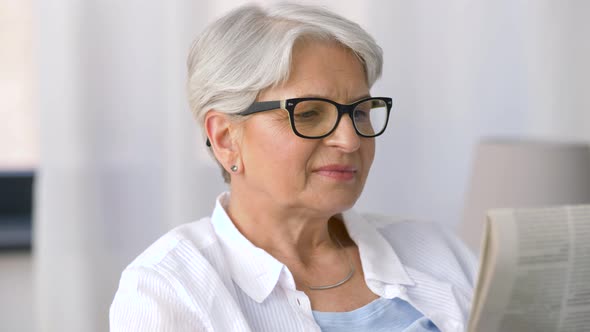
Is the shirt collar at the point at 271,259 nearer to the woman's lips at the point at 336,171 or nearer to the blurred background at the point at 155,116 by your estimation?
the woman's lips at the point at 336,171

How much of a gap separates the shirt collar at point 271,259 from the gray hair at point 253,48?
251 millimetres

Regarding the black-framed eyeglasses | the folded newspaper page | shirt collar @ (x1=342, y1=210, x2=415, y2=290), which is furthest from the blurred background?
the folded newspaper page

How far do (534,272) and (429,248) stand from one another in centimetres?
62

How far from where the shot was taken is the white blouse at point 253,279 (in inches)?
55.3

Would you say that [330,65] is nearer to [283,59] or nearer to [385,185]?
[283,59]

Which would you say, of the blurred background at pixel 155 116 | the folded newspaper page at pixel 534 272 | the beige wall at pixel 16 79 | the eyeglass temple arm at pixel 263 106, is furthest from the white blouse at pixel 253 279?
the beige wall at pixel 16 79

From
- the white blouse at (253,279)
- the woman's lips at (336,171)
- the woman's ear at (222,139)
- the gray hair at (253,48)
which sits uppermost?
the gray hair at (253,48)

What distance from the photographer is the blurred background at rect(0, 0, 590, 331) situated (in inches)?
101

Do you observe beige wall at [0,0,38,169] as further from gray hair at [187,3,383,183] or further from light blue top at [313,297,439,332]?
light blue top at [313,297,439,332]

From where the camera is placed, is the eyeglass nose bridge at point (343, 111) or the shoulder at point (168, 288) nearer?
the shoulder at point (168, 288)

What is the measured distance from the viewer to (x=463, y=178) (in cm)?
286

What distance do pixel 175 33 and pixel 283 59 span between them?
3.83 ft

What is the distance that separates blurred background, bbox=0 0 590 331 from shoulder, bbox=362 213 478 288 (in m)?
0.72

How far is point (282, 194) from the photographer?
5.14 ft
